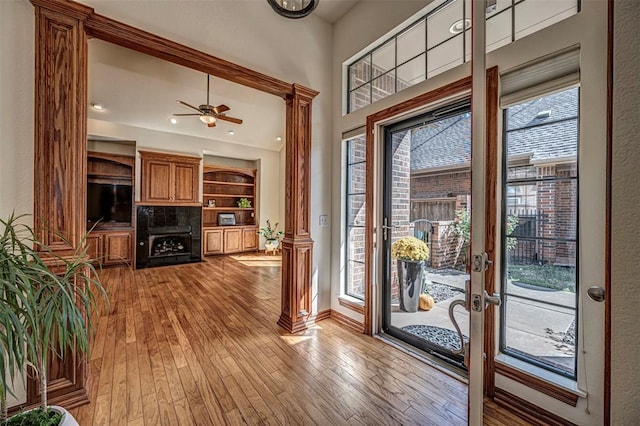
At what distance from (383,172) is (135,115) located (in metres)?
5.33

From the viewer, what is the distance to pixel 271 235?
7.71 meters

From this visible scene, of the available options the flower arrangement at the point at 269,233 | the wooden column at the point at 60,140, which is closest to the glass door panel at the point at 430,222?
the wooden column at the point at 60,140

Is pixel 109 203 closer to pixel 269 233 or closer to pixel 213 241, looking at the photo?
pixel 213 241

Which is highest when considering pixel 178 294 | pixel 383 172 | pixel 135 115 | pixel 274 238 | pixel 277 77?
pixel 135 115

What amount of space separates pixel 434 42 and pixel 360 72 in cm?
87

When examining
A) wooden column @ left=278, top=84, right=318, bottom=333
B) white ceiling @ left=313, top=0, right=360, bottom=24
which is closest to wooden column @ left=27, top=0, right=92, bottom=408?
wooden column @ left=278, top=84, right=318, bottom=333

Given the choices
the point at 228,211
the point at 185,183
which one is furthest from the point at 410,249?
the point at 228,211

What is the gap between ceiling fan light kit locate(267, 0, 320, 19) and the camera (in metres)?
1.64

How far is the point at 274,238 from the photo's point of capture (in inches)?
300

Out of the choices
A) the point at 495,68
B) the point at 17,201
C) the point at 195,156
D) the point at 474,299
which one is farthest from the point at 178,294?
the point at 495,68

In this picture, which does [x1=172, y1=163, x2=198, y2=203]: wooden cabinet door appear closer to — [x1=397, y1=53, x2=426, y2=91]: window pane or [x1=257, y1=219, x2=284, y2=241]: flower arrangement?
[x1=257, y1=219, x2=284, y2=241]: flower arrangement

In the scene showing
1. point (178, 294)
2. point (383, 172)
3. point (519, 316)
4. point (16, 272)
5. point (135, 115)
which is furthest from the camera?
point (135, 115)

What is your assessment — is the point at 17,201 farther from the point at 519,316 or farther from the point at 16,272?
the point at 519,316

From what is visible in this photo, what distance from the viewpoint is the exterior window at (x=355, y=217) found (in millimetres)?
2889
